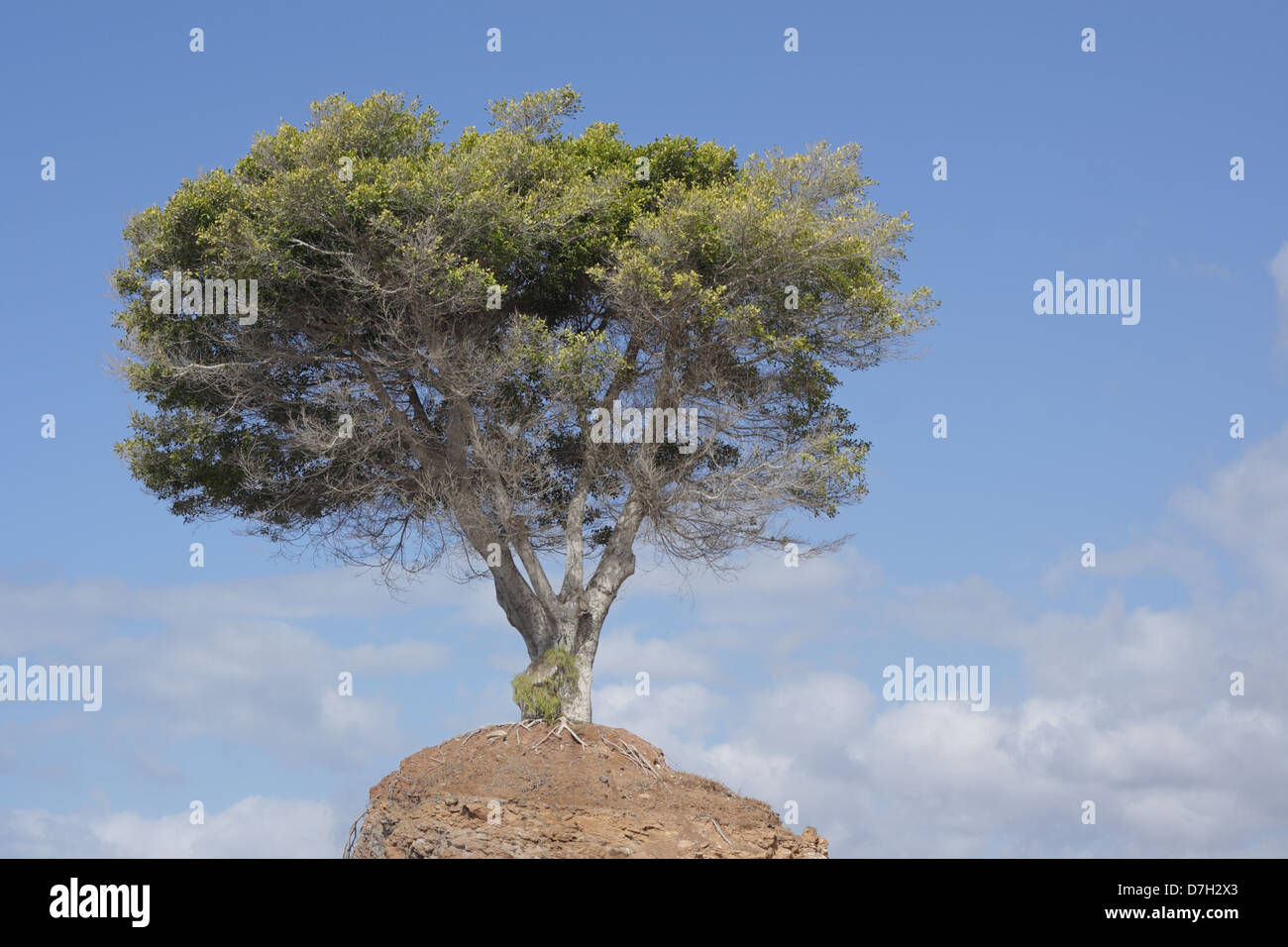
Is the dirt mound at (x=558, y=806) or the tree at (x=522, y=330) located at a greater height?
the tree at (x=522, y=330)

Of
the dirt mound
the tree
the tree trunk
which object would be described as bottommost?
the dirt mound

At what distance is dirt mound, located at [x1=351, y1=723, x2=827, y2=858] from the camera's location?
1745 centimetres

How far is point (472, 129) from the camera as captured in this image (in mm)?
20812

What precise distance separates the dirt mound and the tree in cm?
125

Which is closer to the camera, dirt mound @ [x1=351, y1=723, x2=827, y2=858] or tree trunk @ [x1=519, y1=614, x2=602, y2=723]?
dirt mound @ [x1=351, y1=723, x2=827, y2=858]

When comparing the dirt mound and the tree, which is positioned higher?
the tree

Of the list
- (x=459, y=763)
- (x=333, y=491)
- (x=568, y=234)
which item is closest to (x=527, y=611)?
(x=459, y=763)

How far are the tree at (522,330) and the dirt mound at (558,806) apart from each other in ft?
4.10

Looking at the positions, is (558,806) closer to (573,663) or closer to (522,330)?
(573,663)

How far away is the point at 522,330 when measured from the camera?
20.0m

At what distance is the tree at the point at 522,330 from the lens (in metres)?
19.5

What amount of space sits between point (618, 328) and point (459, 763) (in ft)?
27.8

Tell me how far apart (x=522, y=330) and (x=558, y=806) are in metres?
7.91

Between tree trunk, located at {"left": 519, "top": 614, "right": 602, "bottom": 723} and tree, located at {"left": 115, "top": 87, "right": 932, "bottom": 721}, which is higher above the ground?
tree, located at {"left": 115, "top": 87, "right": 932, "bottom": 721}
